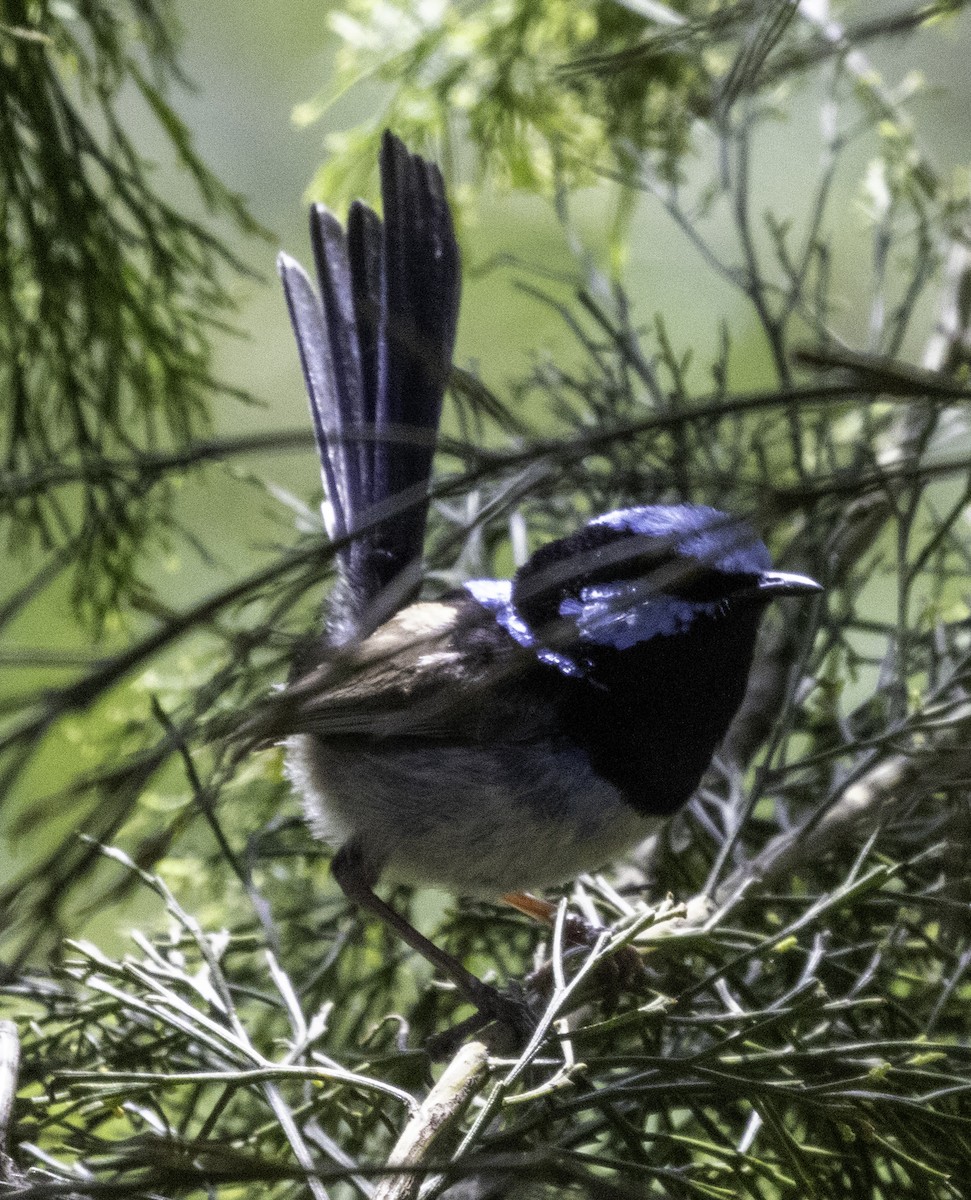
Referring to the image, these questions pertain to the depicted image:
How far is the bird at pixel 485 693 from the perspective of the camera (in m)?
1.73

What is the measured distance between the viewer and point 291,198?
4246mm

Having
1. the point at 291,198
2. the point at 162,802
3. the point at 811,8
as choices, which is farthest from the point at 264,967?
the point at 291,198

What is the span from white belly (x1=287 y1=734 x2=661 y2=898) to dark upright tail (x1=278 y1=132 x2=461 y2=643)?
0.20 metres

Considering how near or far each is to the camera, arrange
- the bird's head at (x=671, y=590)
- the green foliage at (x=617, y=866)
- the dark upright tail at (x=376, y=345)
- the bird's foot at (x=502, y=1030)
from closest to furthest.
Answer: the green foliage at (x=617, y=866), the bird's foot at (x=502, y=1030), the bird's head at (x=671, y=590), the dark upright tail at (x=376, y=345)

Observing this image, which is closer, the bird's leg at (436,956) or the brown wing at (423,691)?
the bird's leg at (436,956)

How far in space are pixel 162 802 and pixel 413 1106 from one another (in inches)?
50.9

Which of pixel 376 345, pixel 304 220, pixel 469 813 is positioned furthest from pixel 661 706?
pixel 304 220

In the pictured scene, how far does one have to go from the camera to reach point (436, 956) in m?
1.83

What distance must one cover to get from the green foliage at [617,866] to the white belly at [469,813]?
80mm

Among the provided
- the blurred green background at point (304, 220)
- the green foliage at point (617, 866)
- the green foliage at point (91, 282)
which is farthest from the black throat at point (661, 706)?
the blurred green background at point (304, 220)

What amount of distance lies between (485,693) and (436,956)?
422 mm

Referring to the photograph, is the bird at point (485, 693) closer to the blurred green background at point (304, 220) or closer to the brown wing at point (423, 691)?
the brown wing at point (423, 691)

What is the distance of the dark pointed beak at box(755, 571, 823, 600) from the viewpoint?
1649 mm

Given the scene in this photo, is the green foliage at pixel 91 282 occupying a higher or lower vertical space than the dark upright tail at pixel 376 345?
higher
